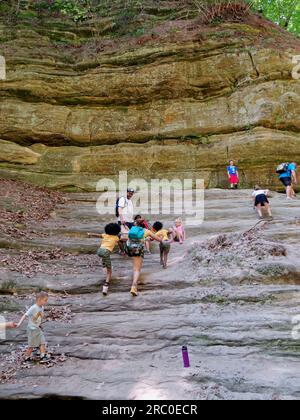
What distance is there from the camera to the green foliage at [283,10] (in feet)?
103

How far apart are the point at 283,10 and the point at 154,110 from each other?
1841cm

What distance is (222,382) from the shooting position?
6066mm

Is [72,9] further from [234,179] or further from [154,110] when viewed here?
[234,179]

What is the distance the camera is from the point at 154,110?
71.9ft

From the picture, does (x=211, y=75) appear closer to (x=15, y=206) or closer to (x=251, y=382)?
(x=15, y=206)

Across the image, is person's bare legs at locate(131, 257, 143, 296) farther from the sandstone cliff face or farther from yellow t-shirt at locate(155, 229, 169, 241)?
the sandstone cliff face

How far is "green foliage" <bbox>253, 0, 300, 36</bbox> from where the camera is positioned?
31375 mm

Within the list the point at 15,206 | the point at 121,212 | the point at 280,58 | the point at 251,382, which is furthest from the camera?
the point at 280,58

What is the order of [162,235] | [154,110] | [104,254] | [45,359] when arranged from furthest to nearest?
[154,110] < [162,235] < [104,254] < [45,359]

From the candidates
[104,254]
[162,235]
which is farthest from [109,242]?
[162,235]

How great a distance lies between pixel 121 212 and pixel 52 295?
3100 mm

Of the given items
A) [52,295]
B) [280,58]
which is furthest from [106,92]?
[52,295]

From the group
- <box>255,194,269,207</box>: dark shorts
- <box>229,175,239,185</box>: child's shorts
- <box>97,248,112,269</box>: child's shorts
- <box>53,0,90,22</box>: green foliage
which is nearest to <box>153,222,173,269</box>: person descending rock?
<box>97,248,112,269</box>: child's shorts

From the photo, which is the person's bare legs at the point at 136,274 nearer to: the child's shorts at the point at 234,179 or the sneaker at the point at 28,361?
the sneaker at the point at 28,361
